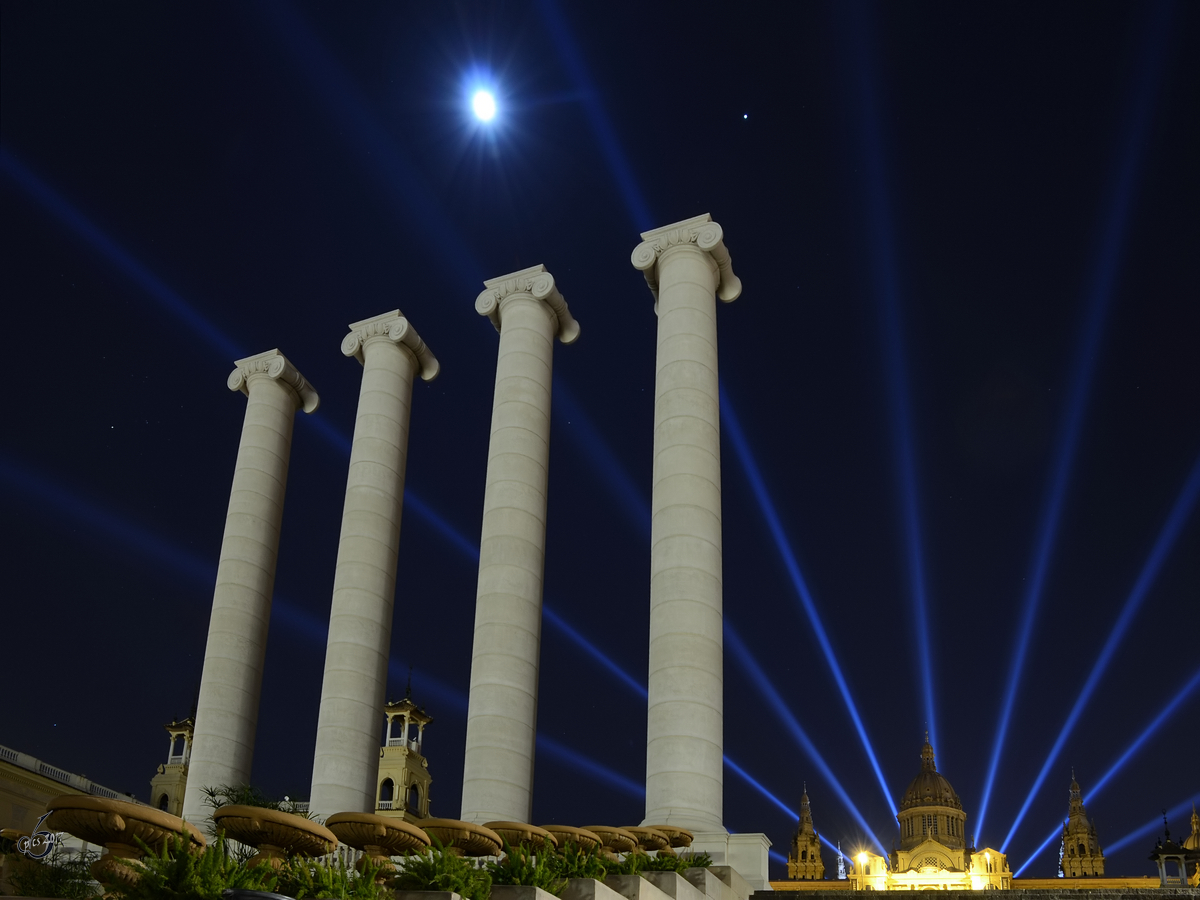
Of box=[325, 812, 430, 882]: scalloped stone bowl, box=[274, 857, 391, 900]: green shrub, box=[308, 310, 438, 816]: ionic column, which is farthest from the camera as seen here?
box=[308, 310, 438, 816]: ionic column

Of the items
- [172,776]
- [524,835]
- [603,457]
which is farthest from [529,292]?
[603,457]

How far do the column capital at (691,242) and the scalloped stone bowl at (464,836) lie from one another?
31238 millimetres

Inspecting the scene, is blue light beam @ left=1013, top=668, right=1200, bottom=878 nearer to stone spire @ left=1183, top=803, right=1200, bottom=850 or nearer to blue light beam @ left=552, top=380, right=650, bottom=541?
stone spire @ left=1183, top=803, right=1200, bottom=850

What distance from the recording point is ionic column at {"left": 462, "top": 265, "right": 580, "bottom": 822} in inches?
1779

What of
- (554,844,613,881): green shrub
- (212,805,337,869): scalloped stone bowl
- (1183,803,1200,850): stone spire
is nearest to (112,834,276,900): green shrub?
(212,805,337,869): scalloped stone bowl

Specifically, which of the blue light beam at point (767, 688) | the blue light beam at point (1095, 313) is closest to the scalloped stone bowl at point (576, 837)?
the blue light beam at point (1095, 313)

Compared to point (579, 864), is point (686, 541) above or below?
above

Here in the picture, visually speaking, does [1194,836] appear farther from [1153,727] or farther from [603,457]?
[603,457]

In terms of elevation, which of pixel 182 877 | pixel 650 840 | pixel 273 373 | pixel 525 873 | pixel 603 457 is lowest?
pixel 182 877

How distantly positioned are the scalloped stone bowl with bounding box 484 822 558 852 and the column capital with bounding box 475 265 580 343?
32.5 metres

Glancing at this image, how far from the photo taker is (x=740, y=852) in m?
38.9

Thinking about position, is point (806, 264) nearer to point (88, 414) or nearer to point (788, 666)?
point (788, 666)

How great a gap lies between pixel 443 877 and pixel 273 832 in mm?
3047

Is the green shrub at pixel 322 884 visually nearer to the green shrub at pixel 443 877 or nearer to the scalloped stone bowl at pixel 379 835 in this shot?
the green shrub at pixel 443 877
